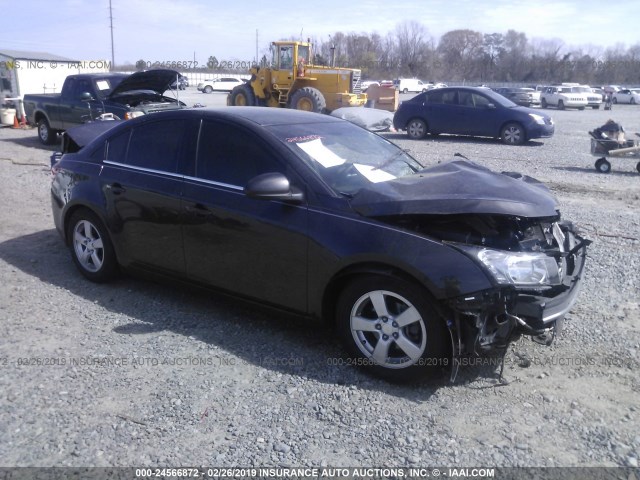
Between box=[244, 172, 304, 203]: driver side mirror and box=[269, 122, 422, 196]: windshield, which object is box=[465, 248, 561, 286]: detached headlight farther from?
box=[244, 172, 304, 203]: driver side mirror

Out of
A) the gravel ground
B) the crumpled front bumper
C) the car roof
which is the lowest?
the gravel ground

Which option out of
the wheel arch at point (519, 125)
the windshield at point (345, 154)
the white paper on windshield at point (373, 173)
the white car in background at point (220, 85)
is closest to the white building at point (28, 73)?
the wheel arch at point (519, 125)

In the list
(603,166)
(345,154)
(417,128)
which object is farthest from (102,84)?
(603,166)

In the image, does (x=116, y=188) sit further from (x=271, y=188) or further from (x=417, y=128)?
(x=417, y=128)

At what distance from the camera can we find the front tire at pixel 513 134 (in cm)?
1639

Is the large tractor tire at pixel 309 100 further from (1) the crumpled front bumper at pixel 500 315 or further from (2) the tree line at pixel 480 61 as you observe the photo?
(2) the tree line at pixel 480 61

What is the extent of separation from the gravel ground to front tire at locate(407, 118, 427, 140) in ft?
41.6

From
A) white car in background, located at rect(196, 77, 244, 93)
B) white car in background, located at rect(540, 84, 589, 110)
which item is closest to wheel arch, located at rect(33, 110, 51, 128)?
white car in background, located at rect(540, 84, 589, 110)

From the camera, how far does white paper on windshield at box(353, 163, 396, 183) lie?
4.32 metres

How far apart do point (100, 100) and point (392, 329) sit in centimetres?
1150

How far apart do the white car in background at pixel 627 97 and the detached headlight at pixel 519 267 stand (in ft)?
168

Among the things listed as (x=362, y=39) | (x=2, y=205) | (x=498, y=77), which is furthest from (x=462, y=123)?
(x=362, y=39)

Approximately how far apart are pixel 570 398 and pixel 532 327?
1.86ft

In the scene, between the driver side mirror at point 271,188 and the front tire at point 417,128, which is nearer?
the driver side mirror at point 271,188
